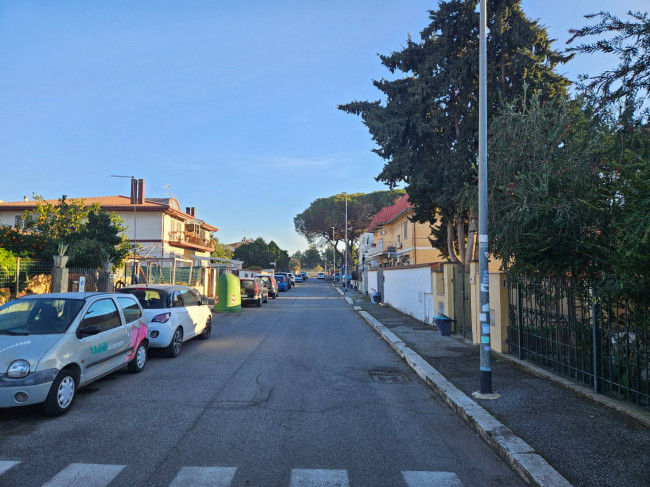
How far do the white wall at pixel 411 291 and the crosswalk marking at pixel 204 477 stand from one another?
A: 1302 cm

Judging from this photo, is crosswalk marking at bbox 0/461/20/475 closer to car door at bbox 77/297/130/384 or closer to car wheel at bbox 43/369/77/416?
car wheel at bbox 43/369/77/416

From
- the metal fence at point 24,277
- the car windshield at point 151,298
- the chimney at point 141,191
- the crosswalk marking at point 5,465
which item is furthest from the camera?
the chimney at point 141,191

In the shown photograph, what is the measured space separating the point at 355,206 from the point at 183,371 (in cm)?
6243

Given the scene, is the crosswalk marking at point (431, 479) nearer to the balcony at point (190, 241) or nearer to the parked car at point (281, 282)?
the balcony at point (190, 241)

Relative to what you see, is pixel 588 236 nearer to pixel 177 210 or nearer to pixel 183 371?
pixel 183 371

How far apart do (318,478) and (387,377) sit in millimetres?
4803

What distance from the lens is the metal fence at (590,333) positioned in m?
5.98

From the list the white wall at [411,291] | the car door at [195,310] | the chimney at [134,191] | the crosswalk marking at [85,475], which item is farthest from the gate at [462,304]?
the chimney at [134,191]

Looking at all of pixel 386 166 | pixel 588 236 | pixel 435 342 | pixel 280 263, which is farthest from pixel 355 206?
pixel 588 236

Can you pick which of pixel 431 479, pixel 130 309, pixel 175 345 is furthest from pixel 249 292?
pixel 431 479

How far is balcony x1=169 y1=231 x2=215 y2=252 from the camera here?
1618 inches

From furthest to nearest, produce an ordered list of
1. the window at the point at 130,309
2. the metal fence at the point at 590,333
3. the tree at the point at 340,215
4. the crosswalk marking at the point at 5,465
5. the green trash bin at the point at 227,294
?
1. the tree at the point at 340,215
2. the green trash bin at the point at 227,294
3. the window at the point at 130,309
4. the metal fence at the point at 590,333
5. the crosswalk marking at the point at 5,465

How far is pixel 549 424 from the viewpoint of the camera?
5.66m

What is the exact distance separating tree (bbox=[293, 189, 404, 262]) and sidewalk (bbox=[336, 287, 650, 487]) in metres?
58.0
